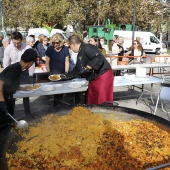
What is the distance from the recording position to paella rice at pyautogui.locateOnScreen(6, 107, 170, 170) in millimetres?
1930

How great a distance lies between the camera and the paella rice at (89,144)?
1.93m

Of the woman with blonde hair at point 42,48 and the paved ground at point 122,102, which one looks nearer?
the paved ground at point 122,102

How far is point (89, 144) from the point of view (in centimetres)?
214

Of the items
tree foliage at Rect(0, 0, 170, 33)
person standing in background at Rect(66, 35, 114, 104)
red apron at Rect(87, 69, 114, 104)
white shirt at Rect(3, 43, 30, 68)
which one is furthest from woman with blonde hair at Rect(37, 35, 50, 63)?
tree foliage at Rect(0, 0, 170, 33)

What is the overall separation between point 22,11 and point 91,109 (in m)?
28.9

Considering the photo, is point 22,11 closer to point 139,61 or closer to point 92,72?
point 139,61

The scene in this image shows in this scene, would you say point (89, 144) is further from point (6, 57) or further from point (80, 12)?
point (80, 12)

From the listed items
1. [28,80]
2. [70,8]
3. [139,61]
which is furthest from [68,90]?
[70,8]

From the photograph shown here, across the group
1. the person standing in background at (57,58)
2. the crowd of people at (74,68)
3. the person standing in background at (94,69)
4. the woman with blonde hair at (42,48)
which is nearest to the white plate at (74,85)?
the crowd of people at (74,68)

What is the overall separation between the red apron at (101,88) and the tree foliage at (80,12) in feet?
74.8

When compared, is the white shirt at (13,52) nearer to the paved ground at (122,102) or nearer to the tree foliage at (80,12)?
the paved ground at (122,102)

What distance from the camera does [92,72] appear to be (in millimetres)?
4047

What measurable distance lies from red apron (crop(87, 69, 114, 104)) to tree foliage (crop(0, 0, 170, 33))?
22814mm

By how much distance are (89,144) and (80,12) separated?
25.5m
